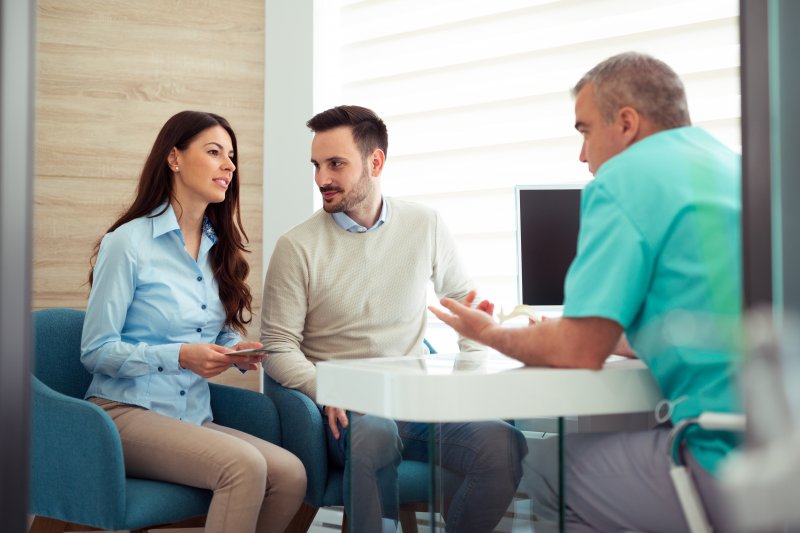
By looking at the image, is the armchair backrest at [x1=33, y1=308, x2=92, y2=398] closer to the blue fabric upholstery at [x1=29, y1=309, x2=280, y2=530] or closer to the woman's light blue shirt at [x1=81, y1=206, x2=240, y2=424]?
the woman's light blue shirt at [x1=81, y1=206, x2=240, y2=424]

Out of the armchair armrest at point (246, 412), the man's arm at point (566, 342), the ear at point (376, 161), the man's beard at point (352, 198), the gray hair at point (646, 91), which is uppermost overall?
the ear at point (376, 161)

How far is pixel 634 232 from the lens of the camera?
148 centimetres

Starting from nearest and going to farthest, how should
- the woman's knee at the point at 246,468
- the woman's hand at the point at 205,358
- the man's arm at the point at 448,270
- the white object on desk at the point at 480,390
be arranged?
the white object on desk at the point at 480,390, the woman's knee at the point at 246,468, the woman's hand at the point at 205,358, the man's arm at the point at 448,270

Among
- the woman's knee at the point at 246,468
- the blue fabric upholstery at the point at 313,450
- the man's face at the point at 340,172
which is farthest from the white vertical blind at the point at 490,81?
the woman's knee at the point at 246,468

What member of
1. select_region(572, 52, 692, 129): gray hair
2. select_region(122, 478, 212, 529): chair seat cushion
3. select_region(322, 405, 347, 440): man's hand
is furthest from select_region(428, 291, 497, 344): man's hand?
select_region(122, 478, 212, 529): chair seat cushion

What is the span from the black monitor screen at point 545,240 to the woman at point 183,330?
912 millimetres

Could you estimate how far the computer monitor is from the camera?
112 inches

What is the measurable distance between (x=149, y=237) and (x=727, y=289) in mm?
1676

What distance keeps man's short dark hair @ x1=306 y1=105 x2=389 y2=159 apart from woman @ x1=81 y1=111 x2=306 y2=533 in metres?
0.36

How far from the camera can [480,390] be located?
53.6 inches

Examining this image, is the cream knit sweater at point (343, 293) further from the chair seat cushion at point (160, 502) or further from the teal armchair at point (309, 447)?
the chair seat cushion at point (160, 502)

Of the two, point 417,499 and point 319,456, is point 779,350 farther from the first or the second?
point 319,456

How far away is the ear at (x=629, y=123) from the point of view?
67.3 inches

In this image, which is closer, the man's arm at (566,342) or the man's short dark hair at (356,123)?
the man's arm at (566,342)
